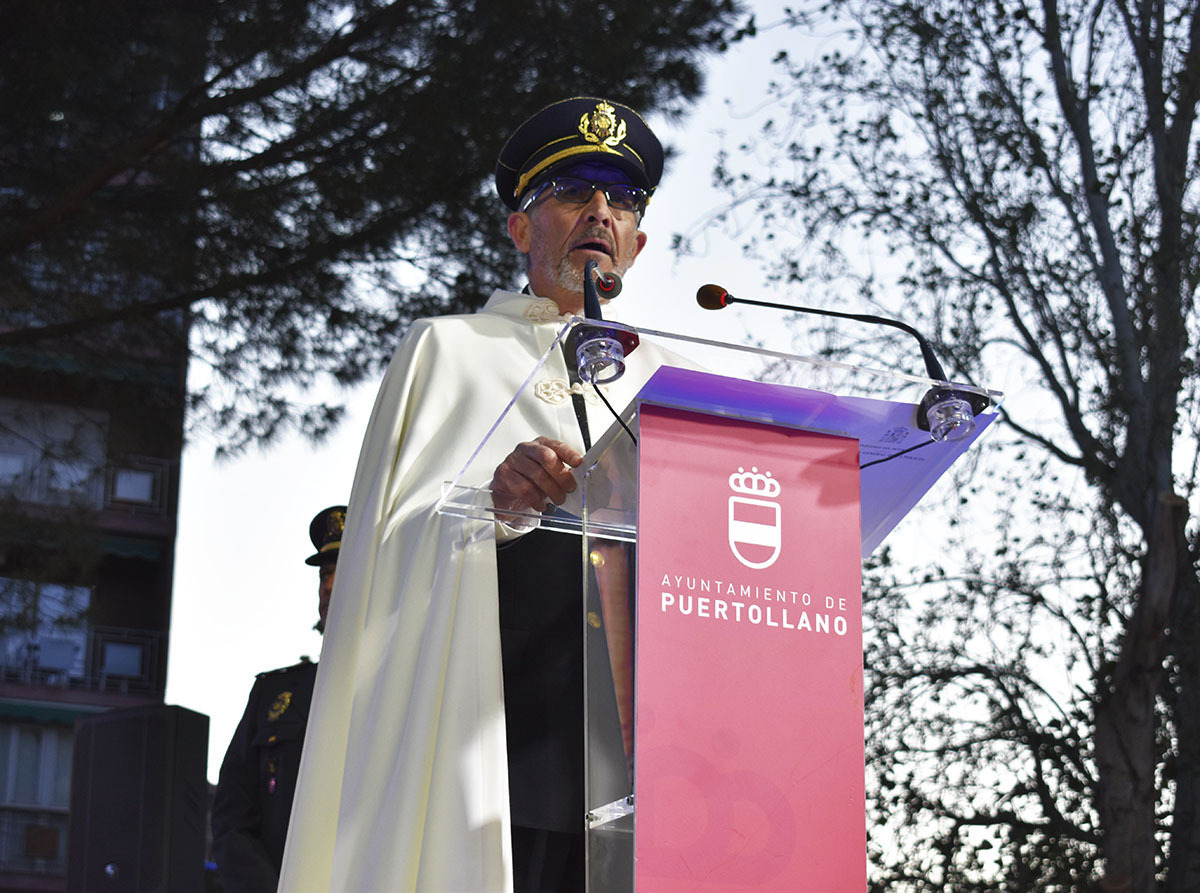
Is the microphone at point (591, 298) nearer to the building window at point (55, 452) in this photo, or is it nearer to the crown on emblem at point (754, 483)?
the crown on emblem at point (754, 483)

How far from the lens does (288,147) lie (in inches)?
281

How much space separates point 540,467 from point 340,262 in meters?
5.30

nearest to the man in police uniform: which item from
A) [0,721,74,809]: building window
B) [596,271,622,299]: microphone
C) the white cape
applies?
the white cape

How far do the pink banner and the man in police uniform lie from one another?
2972 mm

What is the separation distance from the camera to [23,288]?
6.87 meters

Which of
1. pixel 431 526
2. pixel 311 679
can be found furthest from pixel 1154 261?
pixel 431 526

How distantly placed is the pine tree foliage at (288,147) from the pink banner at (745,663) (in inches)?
206

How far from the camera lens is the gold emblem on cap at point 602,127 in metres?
3.09

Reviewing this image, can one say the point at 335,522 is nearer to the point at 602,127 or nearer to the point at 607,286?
the point at 602,127

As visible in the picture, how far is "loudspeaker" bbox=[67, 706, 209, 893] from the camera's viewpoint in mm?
5293

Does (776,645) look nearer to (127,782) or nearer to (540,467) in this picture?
(540,467)

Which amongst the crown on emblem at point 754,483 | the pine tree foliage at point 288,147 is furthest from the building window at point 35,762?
the crown on emblem at point 754,483

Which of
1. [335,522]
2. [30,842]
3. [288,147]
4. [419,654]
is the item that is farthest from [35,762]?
[419,654]

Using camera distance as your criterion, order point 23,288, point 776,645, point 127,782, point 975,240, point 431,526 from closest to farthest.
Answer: point 776,645, point 431,526, point 127,782, point 23,288, point 975,240
